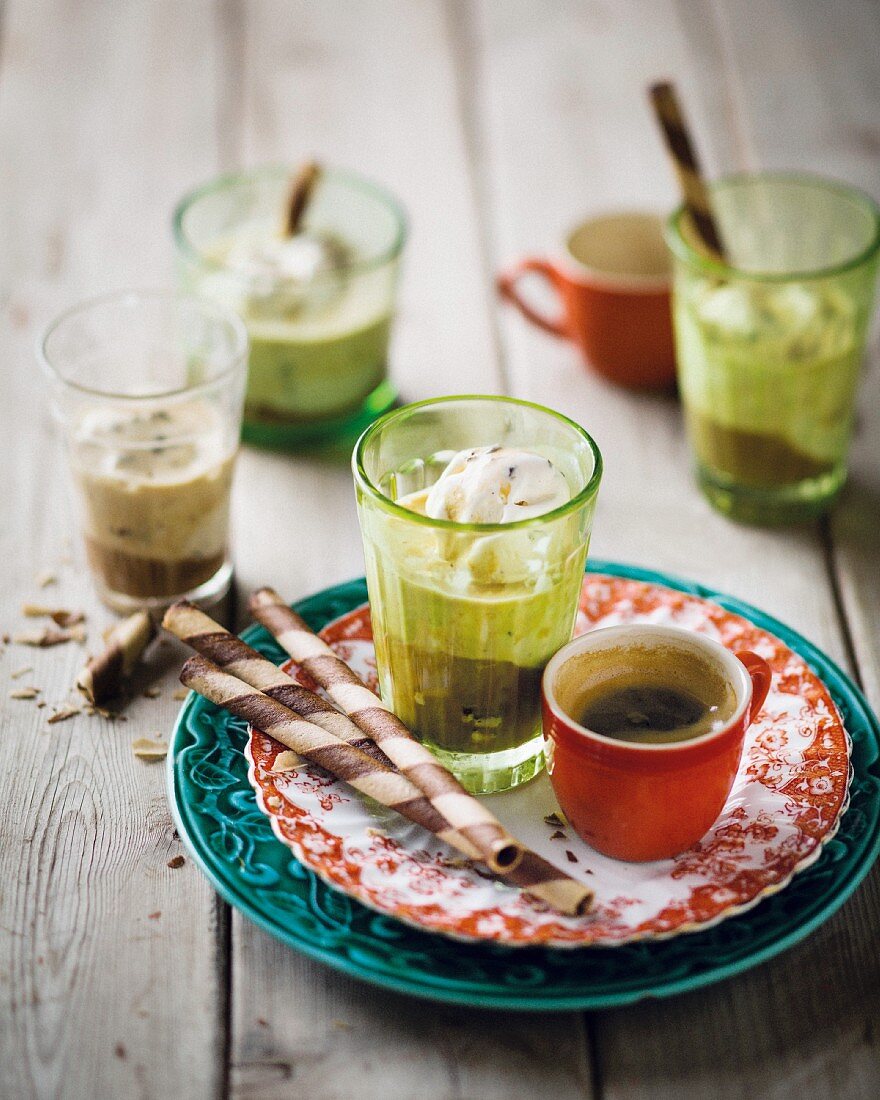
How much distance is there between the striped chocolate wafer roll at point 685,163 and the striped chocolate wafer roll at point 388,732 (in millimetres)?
772

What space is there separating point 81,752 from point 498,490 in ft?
1.68

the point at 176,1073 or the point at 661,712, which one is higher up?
the point at 661,712

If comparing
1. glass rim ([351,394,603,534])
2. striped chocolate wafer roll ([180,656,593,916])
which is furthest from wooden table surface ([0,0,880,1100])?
glass rim ([351,394,603,534])

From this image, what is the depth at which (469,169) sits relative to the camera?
2.39 m

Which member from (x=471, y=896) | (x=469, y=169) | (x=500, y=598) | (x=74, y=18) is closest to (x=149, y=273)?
(x=469, y=169)

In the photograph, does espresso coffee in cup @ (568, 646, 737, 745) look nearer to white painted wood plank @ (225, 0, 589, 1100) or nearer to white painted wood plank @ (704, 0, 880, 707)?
white painted wood plank @ (225, 0, 589, 1100)

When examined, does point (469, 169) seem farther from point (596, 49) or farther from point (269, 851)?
point (269, 851)

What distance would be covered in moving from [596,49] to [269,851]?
214 cm

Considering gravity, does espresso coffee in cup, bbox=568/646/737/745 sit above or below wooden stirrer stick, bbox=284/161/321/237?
below

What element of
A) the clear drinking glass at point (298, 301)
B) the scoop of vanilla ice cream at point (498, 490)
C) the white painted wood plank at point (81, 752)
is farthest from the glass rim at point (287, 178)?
the scoop of vanilla ice cream at point (498, 490)

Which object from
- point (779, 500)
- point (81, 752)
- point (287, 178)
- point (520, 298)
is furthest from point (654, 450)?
point (81, 752)

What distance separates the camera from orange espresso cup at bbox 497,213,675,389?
1.87 meters

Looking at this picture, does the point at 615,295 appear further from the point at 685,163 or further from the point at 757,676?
the point at 757,676

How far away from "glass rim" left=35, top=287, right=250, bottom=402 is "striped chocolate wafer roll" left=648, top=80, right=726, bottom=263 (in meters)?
0.59
